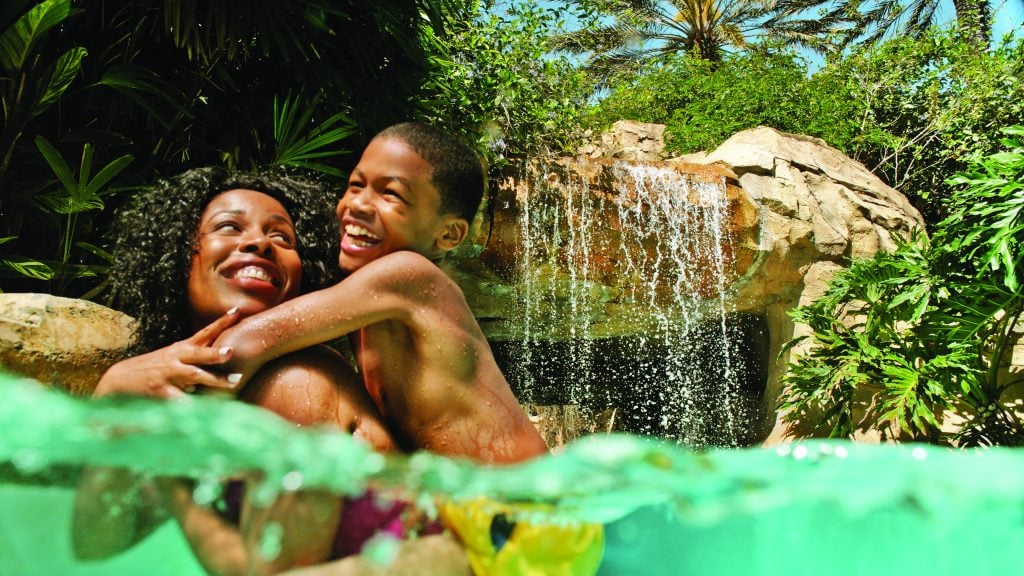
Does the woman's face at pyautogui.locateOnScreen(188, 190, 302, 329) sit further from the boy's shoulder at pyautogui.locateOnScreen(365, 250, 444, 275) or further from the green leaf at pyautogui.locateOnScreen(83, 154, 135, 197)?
the green leaf at pyautogui.locateOnScreen(83, 154, 135, 197)

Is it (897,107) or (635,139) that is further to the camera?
(635,139)

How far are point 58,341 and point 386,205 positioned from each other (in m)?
1.08

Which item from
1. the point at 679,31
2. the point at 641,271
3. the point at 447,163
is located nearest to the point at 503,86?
the point at 641,271

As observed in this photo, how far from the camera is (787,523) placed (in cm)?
87

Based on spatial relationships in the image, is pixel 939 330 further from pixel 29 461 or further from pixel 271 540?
pixel 29 461

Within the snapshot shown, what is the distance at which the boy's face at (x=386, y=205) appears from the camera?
6.36ft

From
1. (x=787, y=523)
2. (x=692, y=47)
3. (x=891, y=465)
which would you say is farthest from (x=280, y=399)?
(x=692, y=47)

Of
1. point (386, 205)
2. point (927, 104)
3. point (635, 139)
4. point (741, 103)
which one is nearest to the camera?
point (386, 205)

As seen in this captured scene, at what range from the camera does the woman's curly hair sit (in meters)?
2.01

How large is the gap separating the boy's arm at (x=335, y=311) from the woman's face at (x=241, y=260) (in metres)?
0.19

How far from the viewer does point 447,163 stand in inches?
79.9

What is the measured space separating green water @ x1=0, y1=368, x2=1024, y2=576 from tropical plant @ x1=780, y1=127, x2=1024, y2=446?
4714 millimetres

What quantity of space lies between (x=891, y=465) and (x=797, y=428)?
6.26 meters

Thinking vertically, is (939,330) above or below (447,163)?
below
